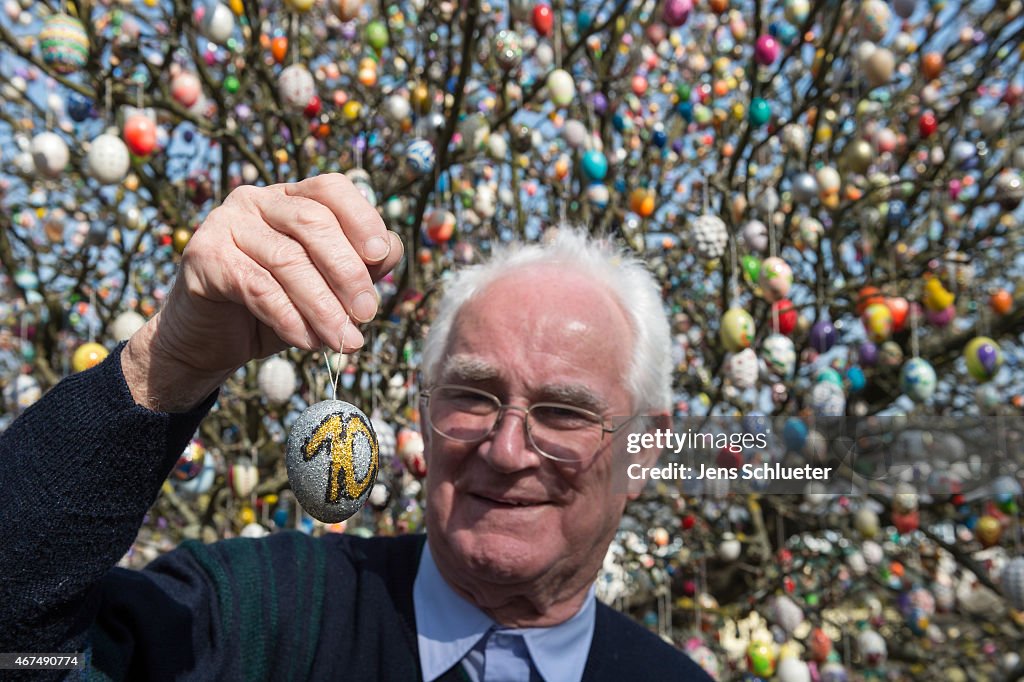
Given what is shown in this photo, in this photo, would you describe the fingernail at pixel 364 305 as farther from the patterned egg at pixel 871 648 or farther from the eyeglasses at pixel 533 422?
the patterned egg at pixel 871 648

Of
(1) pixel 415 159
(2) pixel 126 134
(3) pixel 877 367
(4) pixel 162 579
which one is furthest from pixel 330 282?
(3) pixel 877 367

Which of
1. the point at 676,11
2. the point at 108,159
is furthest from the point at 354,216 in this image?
the point at 676,11

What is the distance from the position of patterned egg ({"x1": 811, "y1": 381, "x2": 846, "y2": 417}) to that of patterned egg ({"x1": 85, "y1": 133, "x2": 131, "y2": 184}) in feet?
8.34

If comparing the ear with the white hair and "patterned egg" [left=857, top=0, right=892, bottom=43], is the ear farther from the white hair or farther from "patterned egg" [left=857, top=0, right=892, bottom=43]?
"patterned egg" [left=857, top=0, right=892, bottom=43]

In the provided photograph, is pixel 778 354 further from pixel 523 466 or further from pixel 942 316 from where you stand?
pixel 523 466

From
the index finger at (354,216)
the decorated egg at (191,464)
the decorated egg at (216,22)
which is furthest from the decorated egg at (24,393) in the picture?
the index finger at (354,216)

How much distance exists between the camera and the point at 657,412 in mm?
1746

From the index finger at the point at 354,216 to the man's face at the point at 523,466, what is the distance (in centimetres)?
56

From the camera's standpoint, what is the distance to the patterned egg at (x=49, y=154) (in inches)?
104

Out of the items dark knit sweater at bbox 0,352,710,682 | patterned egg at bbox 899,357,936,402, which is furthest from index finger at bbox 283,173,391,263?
patterned egg at bbox 899,357,936,402

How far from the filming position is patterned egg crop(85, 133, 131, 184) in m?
2.49

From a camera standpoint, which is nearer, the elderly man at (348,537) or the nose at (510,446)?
the elderly man at (348,537)

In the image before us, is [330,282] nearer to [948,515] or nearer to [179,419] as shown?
[179,419]

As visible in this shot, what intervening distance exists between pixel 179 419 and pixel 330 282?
0.30 m
